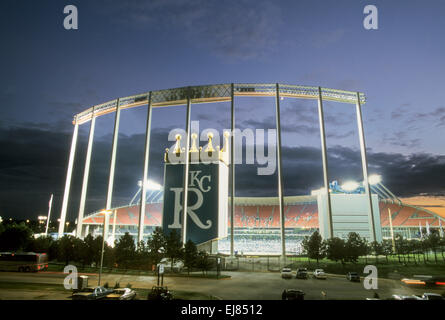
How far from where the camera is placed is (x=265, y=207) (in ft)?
275

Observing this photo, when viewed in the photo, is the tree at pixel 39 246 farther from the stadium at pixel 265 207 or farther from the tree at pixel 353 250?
the tree at pixel 353 250

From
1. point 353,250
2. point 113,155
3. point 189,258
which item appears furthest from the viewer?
point 113,155

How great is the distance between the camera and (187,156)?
30688mm

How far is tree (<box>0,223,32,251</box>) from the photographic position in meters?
34.5

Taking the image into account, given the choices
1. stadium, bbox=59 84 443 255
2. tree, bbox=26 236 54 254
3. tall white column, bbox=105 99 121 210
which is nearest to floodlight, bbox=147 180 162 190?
stadium, bbox=59 84 443 255

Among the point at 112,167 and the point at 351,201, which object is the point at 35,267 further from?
the point at 351,201

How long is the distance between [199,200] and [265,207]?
5666cm

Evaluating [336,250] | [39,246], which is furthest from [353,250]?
[39,246]

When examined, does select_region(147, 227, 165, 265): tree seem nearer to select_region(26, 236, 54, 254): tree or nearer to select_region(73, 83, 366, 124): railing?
select_region(26, 236, 54, 254): tree

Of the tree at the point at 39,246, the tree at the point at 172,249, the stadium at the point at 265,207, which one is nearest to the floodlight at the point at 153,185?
the stadium at the point at 265,207

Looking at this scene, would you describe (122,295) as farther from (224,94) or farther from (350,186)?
(350,186)

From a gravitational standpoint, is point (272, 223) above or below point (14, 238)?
above

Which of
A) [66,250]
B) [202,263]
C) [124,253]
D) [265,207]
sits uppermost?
[265,207]
